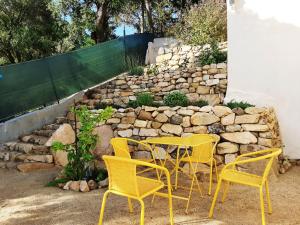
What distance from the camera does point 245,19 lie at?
6.79 meters

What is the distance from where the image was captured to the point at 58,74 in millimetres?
8641

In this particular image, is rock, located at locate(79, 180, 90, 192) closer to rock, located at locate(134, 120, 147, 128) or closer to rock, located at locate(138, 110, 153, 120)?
rock, located at locate(134, 120, 147, 128)

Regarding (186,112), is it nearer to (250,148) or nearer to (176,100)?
(176,100)

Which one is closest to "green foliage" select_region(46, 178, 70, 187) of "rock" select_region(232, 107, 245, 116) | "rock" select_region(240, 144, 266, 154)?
"rock" select_region(240, 144, 266, 154)

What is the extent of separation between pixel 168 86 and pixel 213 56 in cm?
137

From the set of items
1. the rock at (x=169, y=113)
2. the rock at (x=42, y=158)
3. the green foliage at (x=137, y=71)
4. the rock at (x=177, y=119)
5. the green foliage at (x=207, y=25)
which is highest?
the green foliage at (x=207, y=25)

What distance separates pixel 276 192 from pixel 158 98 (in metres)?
4.29

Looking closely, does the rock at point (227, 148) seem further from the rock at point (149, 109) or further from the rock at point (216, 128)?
the rock at point (149, 109)

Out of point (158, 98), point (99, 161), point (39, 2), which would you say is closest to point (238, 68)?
point (158, 98)

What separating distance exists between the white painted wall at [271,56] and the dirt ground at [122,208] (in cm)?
144

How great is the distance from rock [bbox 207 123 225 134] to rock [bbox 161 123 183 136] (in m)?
0.52

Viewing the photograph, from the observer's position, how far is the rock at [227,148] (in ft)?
19.8

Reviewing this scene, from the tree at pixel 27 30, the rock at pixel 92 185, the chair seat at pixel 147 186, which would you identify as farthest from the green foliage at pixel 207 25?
the chair seat at pixel 147 186

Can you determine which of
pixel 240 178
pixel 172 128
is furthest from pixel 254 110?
pixel 240 178
